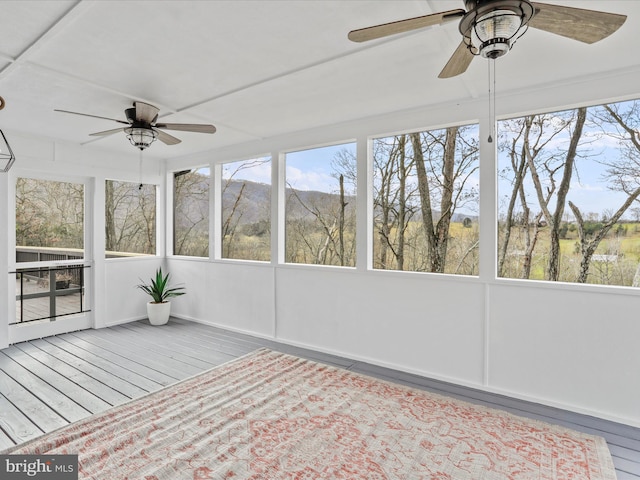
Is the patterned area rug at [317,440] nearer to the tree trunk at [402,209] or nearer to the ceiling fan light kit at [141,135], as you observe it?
the tree trunk at [402,209]

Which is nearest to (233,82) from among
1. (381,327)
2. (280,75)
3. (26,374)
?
→ (280,75)

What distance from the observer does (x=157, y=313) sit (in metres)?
5.27

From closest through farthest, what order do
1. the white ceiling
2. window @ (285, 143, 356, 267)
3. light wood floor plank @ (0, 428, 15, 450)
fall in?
the white ceiling → light wood floor plank @ (0, 428, 15, 450) → window @ (285, 143, 356, 267)

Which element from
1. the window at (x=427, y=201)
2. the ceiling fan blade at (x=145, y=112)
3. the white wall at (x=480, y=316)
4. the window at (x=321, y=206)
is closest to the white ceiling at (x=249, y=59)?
the ceiling fan blade at (x=145, y=112)

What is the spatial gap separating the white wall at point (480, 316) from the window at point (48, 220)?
2630 millimetres

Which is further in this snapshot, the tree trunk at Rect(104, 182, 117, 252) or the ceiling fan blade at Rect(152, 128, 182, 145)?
the tree trunk at Rect(104, 182, 117, 252)

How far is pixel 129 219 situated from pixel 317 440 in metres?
4.67

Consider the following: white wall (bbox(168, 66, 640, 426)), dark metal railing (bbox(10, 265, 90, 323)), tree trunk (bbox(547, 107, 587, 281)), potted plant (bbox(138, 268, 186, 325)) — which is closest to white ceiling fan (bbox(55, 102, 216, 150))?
white wall (bbox(168, 66, 640, 426))

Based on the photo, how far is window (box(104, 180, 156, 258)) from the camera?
5395 mm

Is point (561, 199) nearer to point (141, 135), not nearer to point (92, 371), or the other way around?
point (141, 135)

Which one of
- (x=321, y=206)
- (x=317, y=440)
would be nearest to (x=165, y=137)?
(x=321, y=206)

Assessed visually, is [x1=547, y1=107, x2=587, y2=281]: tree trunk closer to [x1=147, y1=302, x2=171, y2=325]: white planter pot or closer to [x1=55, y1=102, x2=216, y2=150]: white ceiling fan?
[x1=55, y1=102, x2=216, y2=150]: white ceiling fan

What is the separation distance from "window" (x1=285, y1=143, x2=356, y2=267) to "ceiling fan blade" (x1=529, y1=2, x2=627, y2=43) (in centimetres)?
286

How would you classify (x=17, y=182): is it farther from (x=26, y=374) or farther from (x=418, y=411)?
(x=418, y=411)
